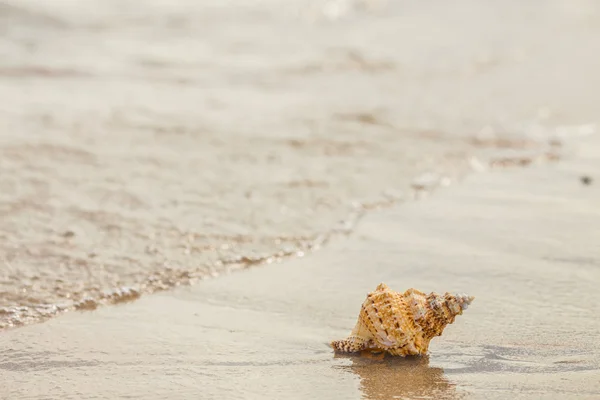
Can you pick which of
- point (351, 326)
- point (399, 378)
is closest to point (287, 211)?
point (351, 326)

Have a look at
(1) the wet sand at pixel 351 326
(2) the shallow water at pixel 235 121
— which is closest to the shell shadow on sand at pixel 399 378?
(1) the wet sand at pixel 351 326

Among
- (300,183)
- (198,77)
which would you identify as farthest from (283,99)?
(300,183)

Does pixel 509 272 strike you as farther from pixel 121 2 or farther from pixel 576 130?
pixel 121 2

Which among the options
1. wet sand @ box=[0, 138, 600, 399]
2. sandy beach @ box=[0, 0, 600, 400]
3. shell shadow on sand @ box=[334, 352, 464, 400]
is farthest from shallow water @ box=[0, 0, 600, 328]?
shell shadow on sand @ box=[334, 352, 464, 400]

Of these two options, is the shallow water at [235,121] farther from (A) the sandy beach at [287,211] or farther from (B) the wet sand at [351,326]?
(B) the wet sand at [351,326]

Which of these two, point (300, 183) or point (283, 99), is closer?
point (300, 183)

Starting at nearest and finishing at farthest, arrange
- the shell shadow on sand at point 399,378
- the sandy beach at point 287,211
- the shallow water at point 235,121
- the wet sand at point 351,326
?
the shell shadow on sand at point 399,378, the wet sand at point 351,326, the sandy beach at point 287,211, the shallow water at point 235,121

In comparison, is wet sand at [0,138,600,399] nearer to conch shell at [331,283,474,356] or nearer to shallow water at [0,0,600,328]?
conch shell at [331,283,474,356]
